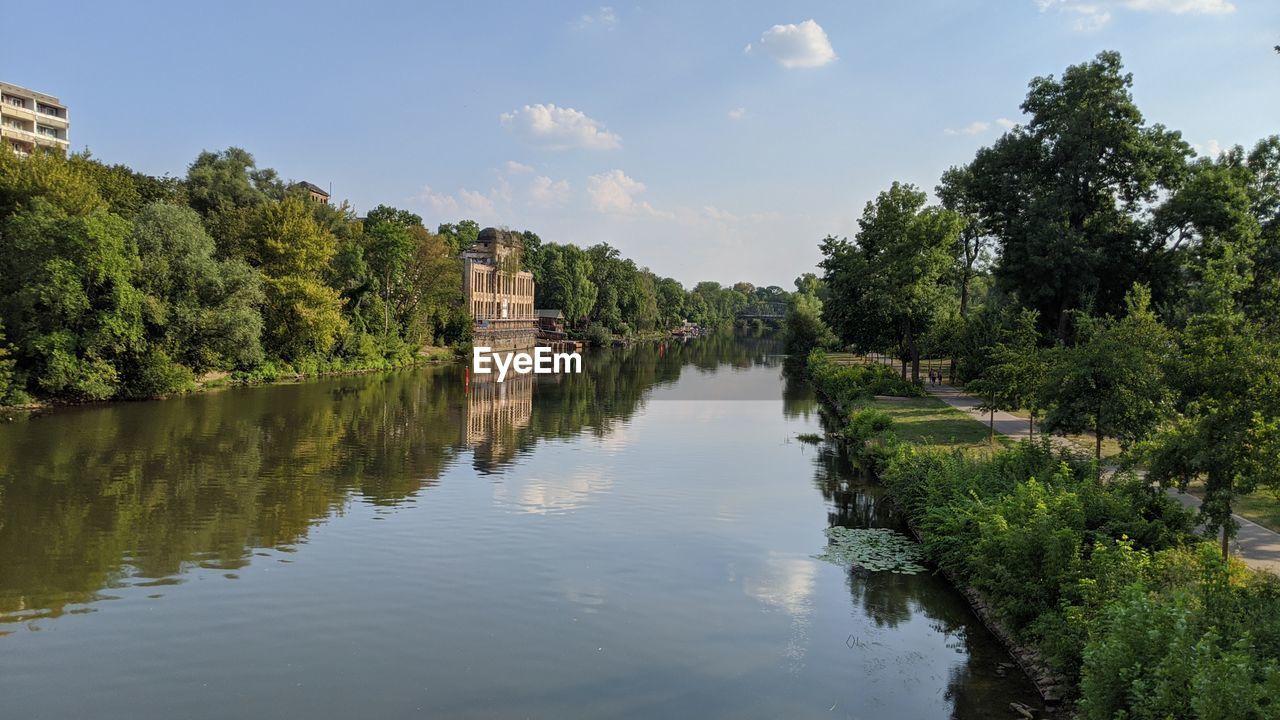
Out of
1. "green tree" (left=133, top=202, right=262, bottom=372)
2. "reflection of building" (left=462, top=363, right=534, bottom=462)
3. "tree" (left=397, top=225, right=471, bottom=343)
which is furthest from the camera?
"tree" (left=397, top=225, right=471, bottom=343)

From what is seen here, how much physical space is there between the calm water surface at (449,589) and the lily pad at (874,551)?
19.2 inches

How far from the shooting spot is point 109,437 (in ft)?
114

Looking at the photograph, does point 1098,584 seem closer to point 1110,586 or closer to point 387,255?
point 1110,586

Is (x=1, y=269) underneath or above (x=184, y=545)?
above

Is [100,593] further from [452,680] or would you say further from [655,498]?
[655,498]

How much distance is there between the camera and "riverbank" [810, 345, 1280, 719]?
375 inches

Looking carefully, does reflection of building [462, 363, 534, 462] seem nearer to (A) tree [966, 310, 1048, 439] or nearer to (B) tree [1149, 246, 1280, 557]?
(A) tree [966, 310, 1048, 439]

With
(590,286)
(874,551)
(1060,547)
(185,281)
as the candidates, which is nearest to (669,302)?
(590,286)

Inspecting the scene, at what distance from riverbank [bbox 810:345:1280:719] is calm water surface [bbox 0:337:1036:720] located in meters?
1.25

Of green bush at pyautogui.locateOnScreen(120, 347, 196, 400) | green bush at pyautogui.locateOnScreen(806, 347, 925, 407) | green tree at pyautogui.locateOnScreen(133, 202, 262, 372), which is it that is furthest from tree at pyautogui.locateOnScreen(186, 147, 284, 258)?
green bush at pyautogui.locateOnScreen(806, 347, 925, 407)

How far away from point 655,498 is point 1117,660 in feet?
57.8

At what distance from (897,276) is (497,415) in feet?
85.9

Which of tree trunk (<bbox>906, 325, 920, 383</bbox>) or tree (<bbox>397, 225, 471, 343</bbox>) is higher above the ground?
tree (<bbox>397, 225, 471, 343</bbox>)

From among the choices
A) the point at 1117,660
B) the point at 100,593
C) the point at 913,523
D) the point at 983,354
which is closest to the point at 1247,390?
the point at 1117,660
